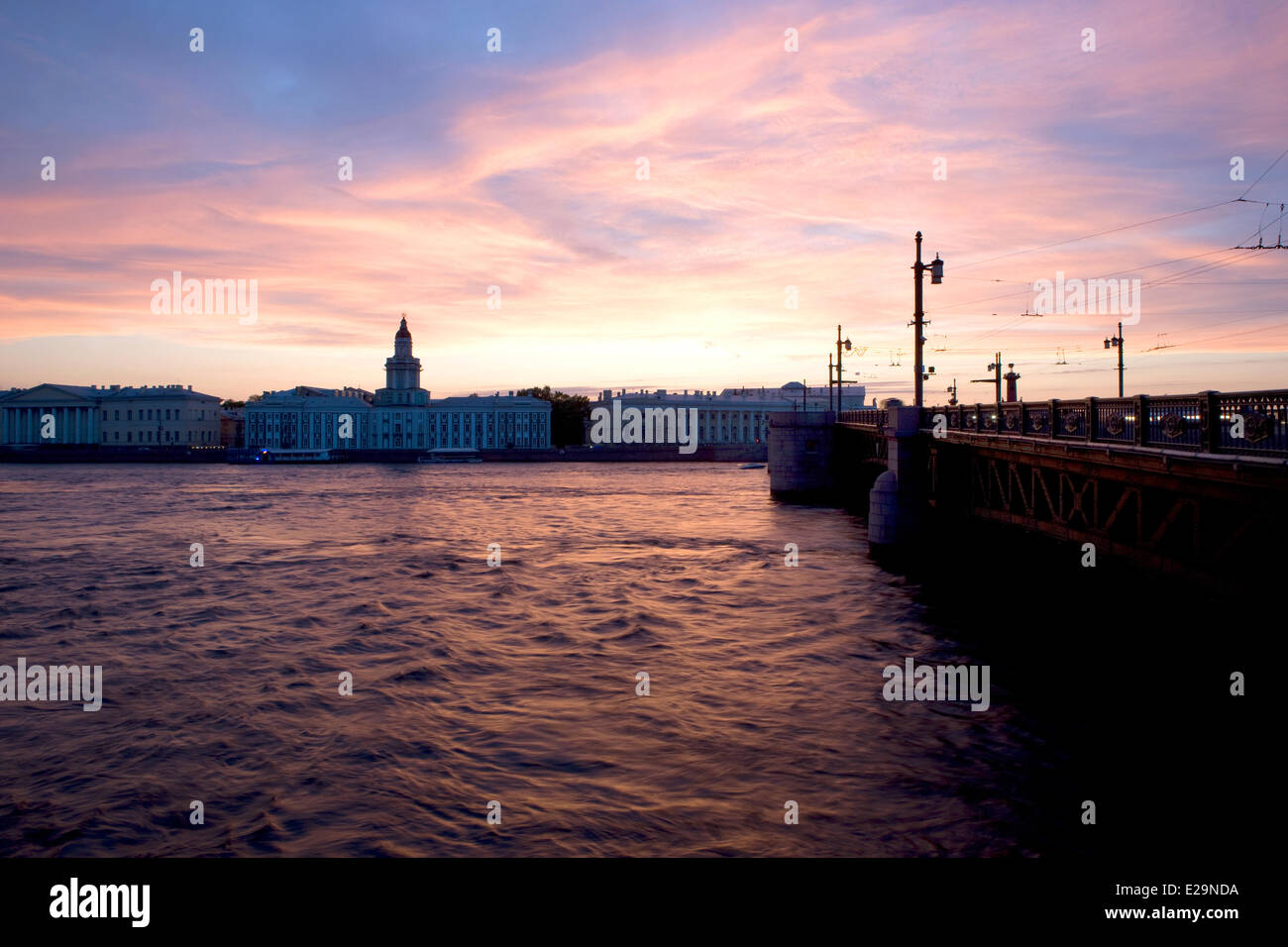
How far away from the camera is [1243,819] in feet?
26.5

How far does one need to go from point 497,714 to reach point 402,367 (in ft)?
479

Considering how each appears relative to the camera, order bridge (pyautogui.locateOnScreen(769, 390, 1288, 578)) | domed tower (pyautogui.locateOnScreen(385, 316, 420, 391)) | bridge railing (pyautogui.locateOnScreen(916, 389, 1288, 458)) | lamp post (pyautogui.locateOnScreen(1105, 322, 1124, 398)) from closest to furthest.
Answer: bridge railing (pyautogui.locateOnScreen(916, 389, 1288, 458))
bridge (pyautogui.locateOnScreen(769, 390, 1288, 578))
lamp post (pyautogui.locateOnScreen(1105, 322, 1124, 398))
domed tower (pyautogui.locateOnScreen(385, 316, 420, 391))

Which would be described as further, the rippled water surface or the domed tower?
the domed tower

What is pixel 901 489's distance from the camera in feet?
80.0

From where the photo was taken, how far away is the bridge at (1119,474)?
9.00 metres

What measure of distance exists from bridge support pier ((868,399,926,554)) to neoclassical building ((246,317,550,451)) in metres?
116

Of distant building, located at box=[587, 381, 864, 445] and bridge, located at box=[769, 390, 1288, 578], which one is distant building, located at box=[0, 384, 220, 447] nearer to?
distant building, located at box=[587, 381, 864, 445]

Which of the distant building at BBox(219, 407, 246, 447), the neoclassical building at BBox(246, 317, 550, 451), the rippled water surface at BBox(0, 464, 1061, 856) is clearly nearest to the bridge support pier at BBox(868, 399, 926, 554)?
the rippled water surface at BBox(0, 464, 1061, 856)

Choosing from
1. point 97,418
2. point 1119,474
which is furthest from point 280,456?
point 1119,474

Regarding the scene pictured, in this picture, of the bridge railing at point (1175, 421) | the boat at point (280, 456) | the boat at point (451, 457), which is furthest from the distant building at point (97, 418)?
the bridge railing at point (1175, 421)

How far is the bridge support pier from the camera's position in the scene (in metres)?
23.8

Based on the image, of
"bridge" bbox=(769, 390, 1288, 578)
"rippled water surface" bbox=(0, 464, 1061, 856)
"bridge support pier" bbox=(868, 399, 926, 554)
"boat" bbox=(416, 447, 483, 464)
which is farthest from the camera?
"boat" bbox=(416, 447, 483, 464)

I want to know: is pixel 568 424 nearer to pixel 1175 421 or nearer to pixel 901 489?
pixel 901 489

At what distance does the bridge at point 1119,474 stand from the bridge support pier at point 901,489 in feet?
0.09
